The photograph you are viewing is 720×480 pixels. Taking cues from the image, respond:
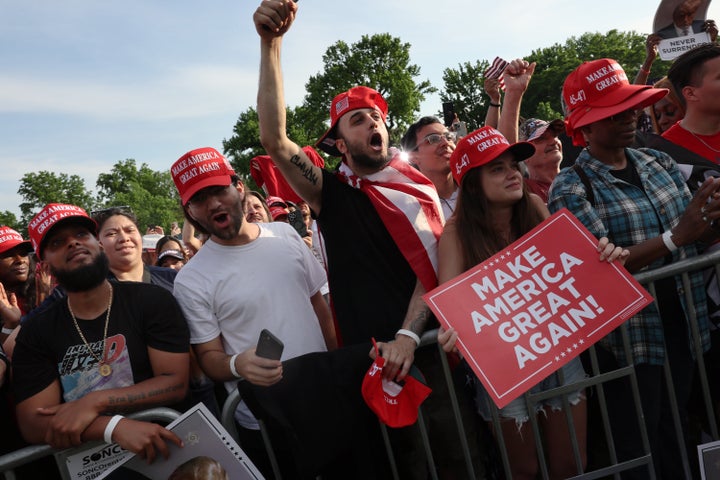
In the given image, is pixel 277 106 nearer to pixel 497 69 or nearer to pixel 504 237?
pixel 504 237

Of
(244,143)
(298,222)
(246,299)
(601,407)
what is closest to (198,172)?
(246,299)

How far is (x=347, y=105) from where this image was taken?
287 cm

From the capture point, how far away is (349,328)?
260 cm

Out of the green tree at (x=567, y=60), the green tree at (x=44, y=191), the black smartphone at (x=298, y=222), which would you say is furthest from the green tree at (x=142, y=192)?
the black smartphone at (x=298, y=222)

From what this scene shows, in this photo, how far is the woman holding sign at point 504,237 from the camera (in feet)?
8.10

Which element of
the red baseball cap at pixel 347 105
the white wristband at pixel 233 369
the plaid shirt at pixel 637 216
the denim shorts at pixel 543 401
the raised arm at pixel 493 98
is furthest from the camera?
the raised arm at pixel 493 98

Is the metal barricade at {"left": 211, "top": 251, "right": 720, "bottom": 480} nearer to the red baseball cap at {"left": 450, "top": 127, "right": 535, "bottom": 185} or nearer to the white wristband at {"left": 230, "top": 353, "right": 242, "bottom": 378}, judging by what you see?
the white wristband at {"left": 230, "top": 353, "right": 242, "bottom": 378}

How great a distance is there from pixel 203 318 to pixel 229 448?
757 mm

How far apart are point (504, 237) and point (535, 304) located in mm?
536

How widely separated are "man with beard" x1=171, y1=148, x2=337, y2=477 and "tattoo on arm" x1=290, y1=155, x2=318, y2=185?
0.51 meters

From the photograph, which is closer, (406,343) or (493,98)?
(406,343)

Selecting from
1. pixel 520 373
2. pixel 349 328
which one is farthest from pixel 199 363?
pixel 520 373

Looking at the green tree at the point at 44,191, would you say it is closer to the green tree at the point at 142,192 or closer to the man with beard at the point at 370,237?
the green tree at the point at 142,192

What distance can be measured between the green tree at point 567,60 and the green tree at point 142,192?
141ft
